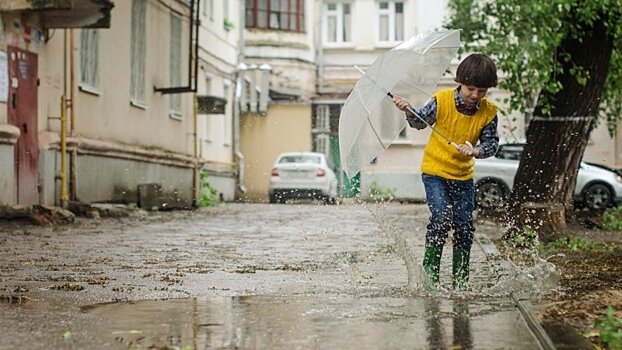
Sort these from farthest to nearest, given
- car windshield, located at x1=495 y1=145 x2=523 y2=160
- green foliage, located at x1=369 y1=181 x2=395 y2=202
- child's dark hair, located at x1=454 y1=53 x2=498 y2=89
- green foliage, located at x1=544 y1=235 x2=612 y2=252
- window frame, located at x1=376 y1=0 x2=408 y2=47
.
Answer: window frame, located at x1=376 y1=0 x2=408 y2=47 → green foliage, located at x1=369 y1=181 x2=395 y2=202 → car windshield, located at x1=495 y1=145 x2=523 y2=160 → green foliage, located at x1=544 y1=235 x2=612 y2=252 → child's dark hair, located at x1=454 y1=53 x2=498 y2=89

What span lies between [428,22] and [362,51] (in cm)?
272

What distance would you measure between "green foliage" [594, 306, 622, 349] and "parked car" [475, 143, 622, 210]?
24.2 metres

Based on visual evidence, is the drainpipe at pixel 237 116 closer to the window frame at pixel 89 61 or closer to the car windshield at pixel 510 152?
the car windshield at pixel 510 152

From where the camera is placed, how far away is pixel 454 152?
800cm

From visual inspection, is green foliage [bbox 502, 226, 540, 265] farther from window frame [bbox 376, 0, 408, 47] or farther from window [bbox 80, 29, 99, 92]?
window frame [bbox 376, 0, 408, 47]

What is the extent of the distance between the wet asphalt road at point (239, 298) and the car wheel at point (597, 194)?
16.8m

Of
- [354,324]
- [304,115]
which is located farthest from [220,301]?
[304,115]

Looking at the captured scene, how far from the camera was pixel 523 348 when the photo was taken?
532 cm

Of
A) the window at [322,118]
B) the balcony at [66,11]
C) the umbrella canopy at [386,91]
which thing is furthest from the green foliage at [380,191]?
the umbrella canopy at [386,91]

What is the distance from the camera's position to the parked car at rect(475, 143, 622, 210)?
30.1 metres

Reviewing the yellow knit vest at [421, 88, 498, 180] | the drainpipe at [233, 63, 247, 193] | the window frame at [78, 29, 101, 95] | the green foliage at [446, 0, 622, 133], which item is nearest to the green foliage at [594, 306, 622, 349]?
the yellow knit vest at [421, 88, 498, 180]

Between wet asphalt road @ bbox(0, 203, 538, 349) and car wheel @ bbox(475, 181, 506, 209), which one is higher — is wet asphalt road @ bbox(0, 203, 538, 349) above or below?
above

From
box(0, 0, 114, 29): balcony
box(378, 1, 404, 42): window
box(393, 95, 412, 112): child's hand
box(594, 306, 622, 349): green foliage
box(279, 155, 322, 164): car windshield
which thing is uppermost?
box(378, 1, 404, 42): window

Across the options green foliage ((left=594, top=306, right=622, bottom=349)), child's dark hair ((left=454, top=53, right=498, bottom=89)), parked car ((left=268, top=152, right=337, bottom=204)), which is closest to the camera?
green foliage ((left=594, top=306, right=622, bottom=349))
